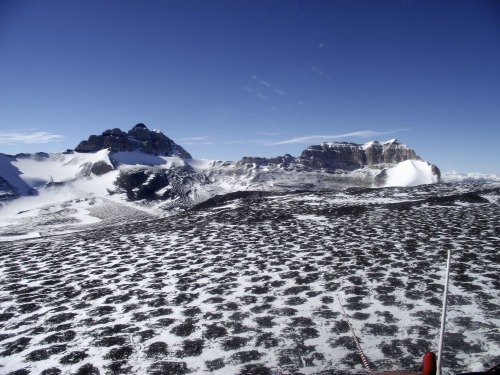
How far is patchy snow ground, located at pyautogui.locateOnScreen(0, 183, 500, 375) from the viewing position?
5.94m

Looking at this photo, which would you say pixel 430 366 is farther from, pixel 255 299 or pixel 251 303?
pixel 255 299

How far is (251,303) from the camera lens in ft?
26.8

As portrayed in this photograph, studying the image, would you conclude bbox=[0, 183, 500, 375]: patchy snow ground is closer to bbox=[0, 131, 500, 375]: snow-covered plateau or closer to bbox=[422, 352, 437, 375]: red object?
bbox=[0, 131, 500, 375]: snow-covered plateau

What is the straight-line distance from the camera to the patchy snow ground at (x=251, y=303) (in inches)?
234

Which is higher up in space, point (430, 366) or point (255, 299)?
point (430, 366)

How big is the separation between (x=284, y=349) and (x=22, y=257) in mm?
14462

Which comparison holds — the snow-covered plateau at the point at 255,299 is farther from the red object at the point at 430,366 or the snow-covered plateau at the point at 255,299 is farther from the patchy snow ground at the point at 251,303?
the red object at the point at 430,366

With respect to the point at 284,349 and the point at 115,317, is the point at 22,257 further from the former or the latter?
the point at 284,349

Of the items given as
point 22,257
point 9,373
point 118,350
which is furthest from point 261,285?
point 22,257

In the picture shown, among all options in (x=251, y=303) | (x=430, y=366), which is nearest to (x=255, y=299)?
(x=251, y=303)

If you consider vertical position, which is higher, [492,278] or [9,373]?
[492,278]

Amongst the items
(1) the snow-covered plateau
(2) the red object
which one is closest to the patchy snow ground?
(1) the snow-covered plateau

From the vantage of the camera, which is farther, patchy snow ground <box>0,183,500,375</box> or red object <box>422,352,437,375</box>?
patchy snow ground <box>0,183,500,375</box>

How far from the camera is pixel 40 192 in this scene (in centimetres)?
15762
